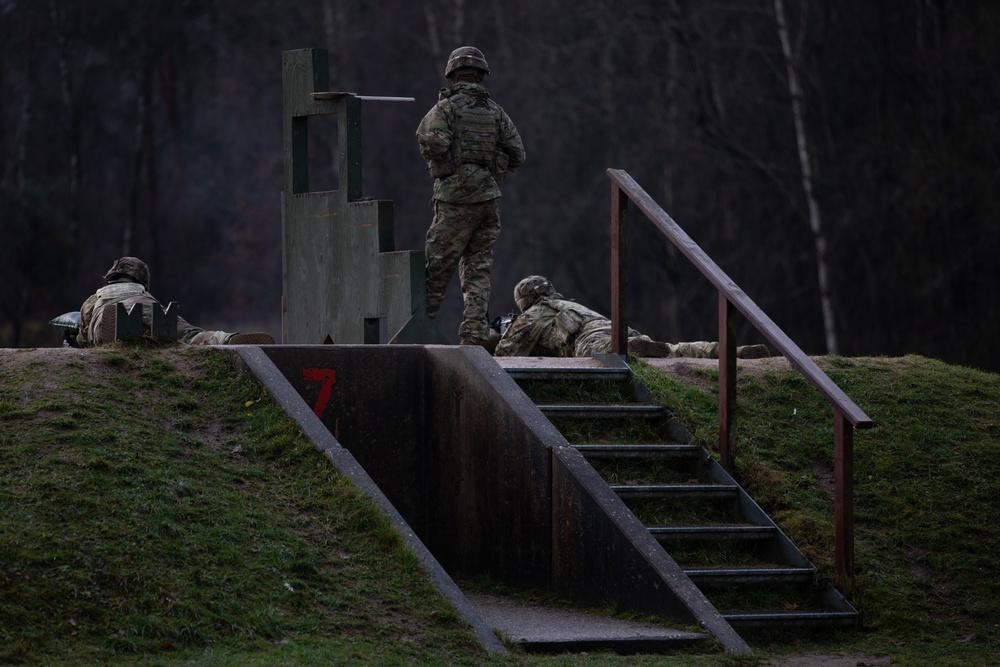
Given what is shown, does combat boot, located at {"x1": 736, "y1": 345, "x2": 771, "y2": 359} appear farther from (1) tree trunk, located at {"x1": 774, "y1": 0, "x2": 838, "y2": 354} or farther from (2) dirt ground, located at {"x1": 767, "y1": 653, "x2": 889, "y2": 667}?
(1) tree trunk, located at {"x1": 774, "y1": 0, "x2": 838, "y2": 354}

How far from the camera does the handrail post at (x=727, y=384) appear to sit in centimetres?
901

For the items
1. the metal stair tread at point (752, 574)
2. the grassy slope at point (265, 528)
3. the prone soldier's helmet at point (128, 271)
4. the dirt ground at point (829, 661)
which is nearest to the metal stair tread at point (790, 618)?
the grassy slope at point (265, 528)

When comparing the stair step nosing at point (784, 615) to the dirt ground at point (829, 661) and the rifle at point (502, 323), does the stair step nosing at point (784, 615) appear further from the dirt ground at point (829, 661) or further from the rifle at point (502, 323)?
the rifle at point (502, 323)

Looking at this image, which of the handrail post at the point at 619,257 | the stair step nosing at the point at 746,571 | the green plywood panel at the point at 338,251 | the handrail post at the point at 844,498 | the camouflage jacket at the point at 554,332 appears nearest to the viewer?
the handrail post at the point at 844,498

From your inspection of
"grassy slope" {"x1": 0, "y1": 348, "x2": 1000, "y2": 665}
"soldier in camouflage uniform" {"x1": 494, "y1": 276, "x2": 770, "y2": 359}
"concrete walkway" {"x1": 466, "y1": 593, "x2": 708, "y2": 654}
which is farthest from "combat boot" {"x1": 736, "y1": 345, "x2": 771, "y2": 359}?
"concrete walkway" {"x1": 466, "y1": 593, "x2": 708, "y2": 654}

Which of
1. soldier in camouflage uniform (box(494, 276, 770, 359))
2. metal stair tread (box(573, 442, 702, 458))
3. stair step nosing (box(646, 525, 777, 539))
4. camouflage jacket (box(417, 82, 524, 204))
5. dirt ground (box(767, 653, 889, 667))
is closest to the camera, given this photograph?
dirt ground (box(767, 653, 889, 667))

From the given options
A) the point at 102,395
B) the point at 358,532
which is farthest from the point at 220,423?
the point at 358,532

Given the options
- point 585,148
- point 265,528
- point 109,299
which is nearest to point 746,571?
point 265,528

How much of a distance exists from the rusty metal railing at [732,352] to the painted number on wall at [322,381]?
203cm

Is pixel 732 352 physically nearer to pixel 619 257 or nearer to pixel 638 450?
pixel 638 450

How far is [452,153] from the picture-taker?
1129 centimetres

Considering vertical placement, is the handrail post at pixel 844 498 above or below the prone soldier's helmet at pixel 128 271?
below

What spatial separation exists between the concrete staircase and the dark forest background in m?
15.8

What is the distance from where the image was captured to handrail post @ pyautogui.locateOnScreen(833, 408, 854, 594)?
8.04 metres
